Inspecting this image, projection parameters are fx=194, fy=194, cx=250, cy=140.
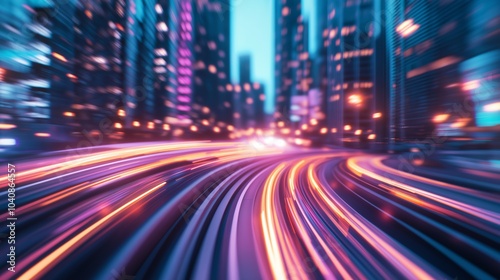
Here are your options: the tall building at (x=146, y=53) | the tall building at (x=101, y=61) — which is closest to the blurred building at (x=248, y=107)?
the tall building at (x=146, y=53)

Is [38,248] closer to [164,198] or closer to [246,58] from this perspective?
[164,198]

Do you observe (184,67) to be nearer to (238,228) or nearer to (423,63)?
(423,63)

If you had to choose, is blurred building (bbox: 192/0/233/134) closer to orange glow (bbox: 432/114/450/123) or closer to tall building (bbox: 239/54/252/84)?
tall building (bbox: 239/54/252/84)

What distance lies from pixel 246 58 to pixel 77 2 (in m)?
135

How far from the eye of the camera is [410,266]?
221cm

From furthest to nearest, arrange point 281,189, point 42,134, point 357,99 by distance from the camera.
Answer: point 357,99 < point 42,134 < point 281,189

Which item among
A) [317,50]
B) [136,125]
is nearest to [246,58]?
[317,50]

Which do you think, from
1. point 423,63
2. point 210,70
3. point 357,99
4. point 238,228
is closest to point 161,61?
point 357,99

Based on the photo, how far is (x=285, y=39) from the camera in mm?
102188

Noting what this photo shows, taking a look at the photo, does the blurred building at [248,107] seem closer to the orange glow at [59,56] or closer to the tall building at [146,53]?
the tall building at [146,53]

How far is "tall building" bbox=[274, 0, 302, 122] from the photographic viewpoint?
98481 mm

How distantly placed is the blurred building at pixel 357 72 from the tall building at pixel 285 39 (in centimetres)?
5906

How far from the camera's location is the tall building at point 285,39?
9848 cm

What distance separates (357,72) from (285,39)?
261 ft
